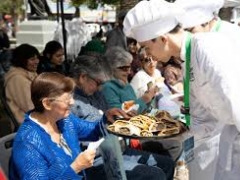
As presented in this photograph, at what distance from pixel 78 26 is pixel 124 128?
7.67 metres

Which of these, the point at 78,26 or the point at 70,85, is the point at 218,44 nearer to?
the point at 70,85

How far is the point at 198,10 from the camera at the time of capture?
3062 mm

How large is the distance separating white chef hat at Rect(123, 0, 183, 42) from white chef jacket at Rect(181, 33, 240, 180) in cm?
15

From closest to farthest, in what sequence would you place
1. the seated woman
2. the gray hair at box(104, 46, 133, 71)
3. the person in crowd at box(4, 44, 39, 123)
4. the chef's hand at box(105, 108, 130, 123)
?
the chef's hand at box(105, 108, 130, 123)
the gray hair at box(104, 46, 133, 71)
the person in crowd at box(4, 44, 39, 123)
the seated woman

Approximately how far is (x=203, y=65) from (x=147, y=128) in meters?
0.63

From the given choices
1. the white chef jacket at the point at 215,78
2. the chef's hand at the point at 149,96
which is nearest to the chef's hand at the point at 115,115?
the white chef jacket at the point at 215,78

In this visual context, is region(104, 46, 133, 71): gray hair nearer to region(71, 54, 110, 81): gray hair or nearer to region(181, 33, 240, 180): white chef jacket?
region(71, 54, 110, 81): gray hair

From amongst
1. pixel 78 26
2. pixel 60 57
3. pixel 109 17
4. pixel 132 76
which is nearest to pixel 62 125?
pixel 132 76

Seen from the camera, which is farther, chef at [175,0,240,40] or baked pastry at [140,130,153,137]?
chef at [175,0,240,40]

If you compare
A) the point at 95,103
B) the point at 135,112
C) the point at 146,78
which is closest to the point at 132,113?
the point at 135,112

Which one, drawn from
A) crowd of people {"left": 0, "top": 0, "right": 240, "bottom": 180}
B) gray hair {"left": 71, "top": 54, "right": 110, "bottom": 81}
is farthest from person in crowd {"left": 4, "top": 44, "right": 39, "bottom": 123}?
crowd of people {"left": 0, "top": 0, "right": 240, "bottom": 180}

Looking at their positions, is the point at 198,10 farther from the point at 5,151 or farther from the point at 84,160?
the point at 5,151

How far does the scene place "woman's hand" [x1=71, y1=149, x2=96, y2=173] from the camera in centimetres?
229

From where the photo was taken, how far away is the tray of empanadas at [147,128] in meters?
2.51
